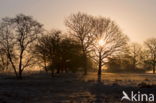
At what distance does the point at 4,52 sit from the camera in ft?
204

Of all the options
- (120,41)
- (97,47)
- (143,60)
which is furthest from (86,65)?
(143,60)

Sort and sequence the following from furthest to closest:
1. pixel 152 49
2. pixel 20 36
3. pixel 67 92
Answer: pixel 152 49 → pixel 20 36 → pixel 67 92

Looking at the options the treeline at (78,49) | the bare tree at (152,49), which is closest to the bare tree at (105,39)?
the treeline at (78,49)

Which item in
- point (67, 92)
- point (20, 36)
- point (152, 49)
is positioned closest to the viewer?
point (67, 92)

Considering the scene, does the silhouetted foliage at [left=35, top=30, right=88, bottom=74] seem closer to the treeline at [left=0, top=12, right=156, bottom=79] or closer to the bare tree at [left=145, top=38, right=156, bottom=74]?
the treeline at [left=0, top=12, right=156, bottom=79]

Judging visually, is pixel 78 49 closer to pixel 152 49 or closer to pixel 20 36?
pixel 20 36

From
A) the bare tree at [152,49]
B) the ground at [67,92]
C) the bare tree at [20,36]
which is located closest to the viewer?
the ground at [67,92]

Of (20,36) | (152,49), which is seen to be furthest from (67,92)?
(152,49)

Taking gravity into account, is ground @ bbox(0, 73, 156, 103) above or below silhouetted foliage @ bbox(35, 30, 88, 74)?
below

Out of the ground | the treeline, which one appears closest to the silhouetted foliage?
the treeline

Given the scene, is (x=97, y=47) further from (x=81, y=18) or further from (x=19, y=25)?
(x=19, y=25)

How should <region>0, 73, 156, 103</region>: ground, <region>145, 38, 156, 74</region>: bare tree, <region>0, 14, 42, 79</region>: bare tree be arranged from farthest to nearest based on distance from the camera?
1. <region>145, 38, 156, 74</region>: bare tree
2. <region>0, 14, 42, 79</region>: bare tree
3. <region>0, 73, 156, 103</region>: ground

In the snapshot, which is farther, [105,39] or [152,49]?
[152,49]

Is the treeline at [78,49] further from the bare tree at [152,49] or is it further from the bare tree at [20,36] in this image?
the bare tree at [152,49]
